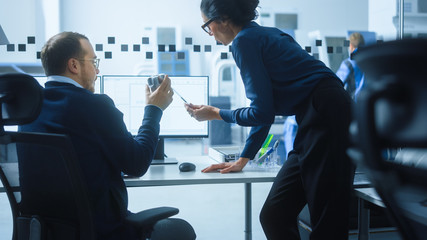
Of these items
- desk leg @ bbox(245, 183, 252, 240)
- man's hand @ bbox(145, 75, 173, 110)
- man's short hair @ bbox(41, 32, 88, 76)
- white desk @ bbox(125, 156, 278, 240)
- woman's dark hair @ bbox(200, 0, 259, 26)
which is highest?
woman's dark hair @ bbox(200, 0, 259, 26)

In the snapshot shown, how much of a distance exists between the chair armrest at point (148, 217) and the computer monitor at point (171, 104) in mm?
753

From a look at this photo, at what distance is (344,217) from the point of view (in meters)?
1.33

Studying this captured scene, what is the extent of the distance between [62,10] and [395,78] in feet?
27.5

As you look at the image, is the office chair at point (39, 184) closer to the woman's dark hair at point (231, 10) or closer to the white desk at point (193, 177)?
the white desk at point (193, 177)

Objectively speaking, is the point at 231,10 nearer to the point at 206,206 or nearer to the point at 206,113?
the point at 206,113

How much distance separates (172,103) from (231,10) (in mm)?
628

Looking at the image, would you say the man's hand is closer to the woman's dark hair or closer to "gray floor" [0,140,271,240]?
the woman's dark hair

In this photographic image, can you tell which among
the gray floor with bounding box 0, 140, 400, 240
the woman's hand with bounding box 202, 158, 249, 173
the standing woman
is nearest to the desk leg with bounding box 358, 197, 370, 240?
the standing woman

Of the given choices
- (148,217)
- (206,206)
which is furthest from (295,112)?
(206,206)

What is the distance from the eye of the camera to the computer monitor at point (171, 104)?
6.26 feet

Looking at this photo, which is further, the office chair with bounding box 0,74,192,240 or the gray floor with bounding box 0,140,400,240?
the gray floor with bounding box 0,140,400,240

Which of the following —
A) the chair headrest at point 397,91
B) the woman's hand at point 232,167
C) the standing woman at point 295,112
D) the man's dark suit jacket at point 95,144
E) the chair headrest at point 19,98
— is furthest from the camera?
the woman's hand at point 232,167

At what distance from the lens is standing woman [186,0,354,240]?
131cm

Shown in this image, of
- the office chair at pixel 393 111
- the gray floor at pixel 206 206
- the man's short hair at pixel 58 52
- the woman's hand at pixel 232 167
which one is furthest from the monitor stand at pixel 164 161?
the office chair at pixel 393 111
